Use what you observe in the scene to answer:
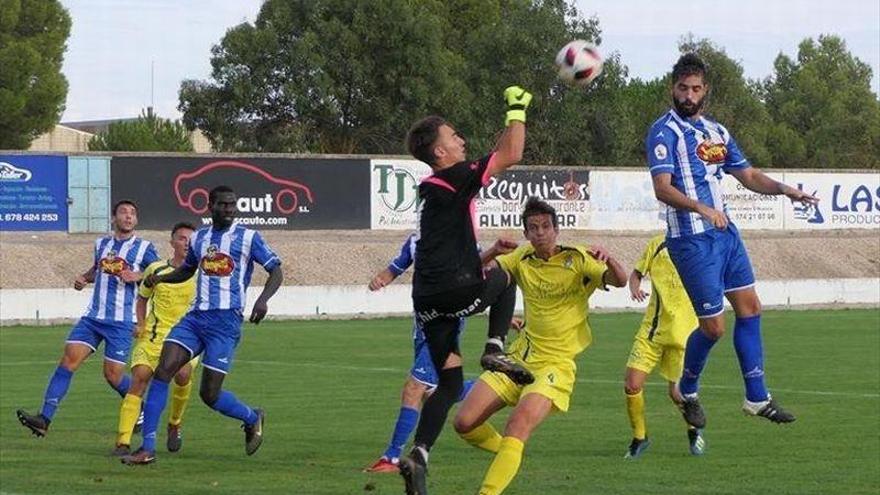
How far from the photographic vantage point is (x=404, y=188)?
51.6 metres

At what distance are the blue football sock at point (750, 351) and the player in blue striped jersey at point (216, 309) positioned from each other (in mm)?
4729

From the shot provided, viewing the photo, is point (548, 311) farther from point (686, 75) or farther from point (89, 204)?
point (89, 204)

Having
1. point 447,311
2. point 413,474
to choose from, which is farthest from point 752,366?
point 413,474

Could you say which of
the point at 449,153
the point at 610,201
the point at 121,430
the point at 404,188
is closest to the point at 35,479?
the point at 121,430

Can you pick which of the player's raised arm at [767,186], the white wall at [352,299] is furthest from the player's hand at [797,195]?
the white wall at [352,299]

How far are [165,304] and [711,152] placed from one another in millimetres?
7616

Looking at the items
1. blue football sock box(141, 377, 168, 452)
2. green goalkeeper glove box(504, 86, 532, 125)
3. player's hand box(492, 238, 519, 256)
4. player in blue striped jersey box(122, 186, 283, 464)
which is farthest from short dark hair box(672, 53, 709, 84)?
blue football sock box(141, 377, 168, 452)

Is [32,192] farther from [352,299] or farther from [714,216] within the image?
[714,216]

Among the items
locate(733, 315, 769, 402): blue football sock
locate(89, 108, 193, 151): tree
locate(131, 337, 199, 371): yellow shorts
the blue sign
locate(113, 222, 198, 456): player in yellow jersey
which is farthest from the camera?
locate(89, 108, 193, 151): tree

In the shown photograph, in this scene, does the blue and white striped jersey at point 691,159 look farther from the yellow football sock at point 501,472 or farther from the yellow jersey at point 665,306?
the yellow jersey at point 665,306

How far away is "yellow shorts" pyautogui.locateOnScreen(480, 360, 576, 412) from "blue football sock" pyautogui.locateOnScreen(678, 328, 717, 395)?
5.08 ft

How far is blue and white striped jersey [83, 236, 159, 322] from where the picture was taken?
61.5ft

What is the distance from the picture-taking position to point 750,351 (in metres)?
13.0

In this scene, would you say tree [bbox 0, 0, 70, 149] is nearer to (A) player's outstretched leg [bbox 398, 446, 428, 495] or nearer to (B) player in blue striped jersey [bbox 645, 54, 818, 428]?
(B) player in blue striped jersey [bbox 645, 54, 818, 428]
